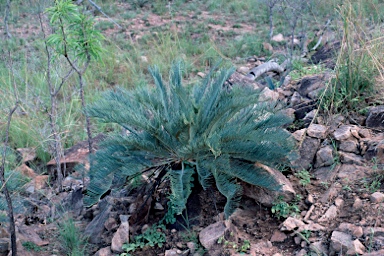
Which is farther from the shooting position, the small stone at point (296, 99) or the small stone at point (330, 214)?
the small stone at point (296, 99)

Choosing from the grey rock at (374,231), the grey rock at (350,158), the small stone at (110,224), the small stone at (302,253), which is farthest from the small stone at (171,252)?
the grey rock at (350,158)

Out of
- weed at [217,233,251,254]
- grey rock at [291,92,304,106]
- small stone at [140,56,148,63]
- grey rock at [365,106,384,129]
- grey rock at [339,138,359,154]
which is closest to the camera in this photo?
weed at [217,233,251,254]

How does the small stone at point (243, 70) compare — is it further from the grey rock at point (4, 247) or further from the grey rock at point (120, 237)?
the grey rock at point (4, 247)

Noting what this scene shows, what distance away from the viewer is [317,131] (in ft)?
12.5

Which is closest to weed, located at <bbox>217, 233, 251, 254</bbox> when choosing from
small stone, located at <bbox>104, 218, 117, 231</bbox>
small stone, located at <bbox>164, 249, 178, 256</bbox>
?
small stone, located at <bbox>164, 249, 178, 256</bbox>

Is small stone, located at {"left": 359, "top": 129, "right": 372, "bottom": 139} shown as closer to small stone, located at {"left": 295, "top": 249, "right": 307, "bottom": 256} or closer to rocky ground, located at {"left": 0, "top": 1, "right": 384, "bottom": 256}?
rocky ground, located at {"left": 0, "top": 1, "right": 384, "bottom": 256}

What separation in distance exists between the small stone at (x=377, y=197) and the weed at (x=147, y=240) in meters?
1.31

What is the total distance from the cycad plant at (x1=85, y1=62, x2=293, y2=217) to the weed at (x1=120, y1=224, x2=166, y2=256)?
0.17m

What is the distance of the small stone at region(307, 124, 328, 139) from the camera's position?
3805 millimetres

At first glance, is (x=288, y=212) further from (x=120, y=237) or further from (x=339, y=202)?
(x=120, y=237)

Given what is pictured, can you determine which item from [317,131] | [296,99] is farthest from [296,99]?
[317,131]

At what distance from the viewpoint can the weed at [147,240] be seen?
3.20 m

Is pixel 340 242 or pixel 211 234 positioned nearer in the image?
pixel 340 242

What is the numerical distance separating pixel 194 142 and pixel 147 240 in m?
0.68
